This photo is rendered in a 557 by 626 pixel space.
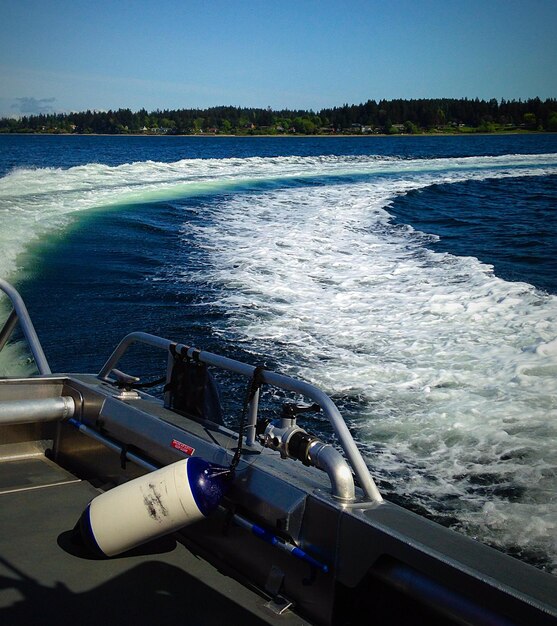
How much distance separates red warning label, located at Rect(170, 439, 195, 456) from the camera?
2.80 m

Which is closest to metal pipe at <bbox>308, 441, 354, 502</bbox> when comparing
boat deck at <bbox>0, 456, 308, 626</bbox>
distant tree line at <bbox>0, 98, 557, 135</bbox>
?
boat deck at <bbox>0, 456, 308, 626</bbox>

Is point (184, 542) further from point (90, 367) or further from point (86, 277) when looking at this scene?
point (86, 277)

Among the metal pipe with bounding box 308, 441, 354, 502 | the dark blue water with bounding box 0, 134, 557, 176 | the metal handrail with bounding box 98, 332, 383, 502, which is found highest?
the dark blue water with bounding box 0, 134, 557, 176

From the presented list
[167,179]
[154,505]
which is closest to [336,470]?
[154,505]

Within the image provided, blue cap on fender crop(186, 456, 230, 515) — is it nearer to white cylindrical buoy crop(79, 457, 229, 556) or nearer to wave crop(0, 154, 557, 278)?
white cylindrical buoy crop(79, 457, 229, 556)

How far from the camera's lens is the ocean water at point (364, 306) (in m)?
4.47

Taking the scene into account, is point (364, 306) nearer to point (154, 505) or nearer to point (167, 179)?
point (154, 505)

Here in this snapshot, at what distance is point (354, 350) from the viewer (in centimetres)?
681

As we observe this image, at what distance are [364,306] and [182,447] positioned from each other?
5873 mm

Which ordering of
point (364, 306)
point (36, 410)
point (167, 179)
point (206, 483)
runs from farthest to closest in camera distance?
1. point (167, 179)
2. point (364, 306)
3. point (36, 410)
4. point (206, 483)

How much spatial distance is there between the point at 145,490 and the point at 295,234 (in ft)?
36.7

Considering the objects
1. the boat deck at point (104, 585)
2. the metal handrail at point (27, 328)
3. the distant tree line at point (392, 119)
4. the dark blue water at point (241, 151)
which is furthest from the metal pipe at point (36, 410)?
the distant tree line at point (392, 119)

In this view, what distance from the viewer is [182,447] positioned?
2.84 meters

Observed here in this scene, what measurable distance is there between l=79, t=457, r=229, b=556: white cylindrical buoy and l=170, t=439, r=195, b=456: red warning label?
25cm
